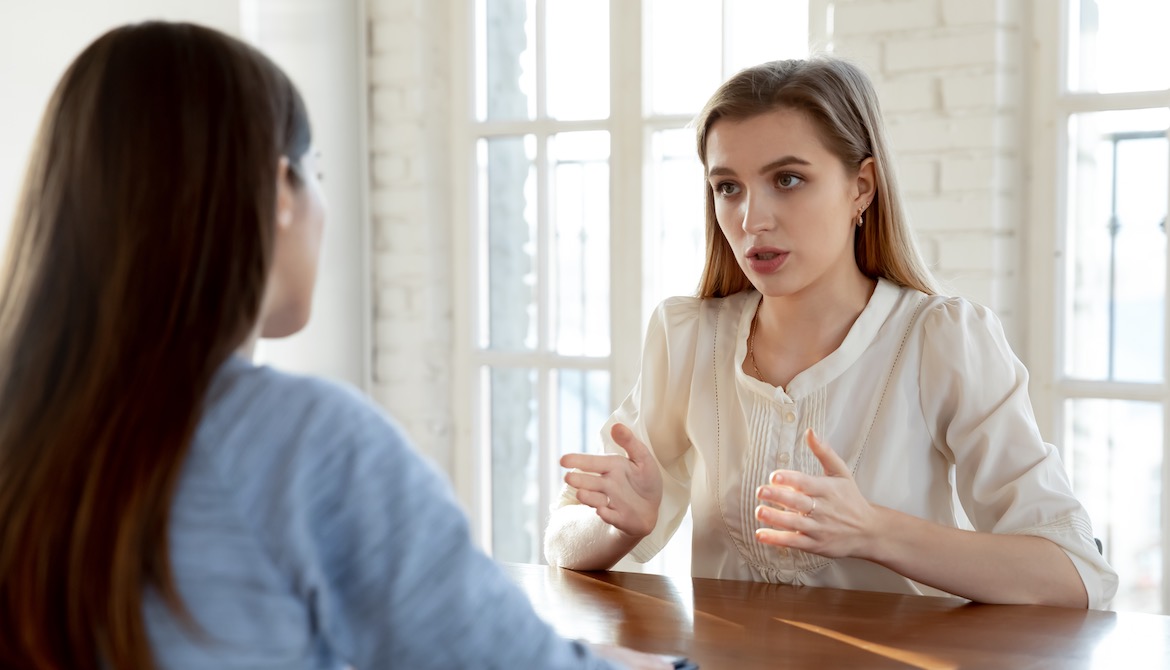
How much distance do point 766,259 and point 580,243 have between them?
164 centimetres

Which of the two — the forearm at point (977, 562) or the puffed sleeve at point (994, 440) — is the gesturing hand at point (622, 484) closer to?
the forearm at point (977, 562)

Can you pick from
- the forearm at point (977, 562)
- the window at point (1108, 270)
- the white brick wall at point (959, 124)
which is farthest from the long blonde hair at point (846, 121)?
the window at point (1108, 270)

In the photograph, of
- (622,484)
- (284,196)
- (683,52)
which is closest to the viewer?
(284,196)

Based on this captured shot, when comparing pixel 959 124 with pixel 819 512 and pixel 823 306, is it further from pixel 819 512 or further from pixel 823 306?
pixel 819 512

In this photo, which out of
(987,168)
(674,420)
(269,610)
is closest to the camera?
(269,610)

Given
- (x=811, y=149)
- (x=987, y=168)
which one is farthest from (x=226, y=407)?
(x=987, y=168)

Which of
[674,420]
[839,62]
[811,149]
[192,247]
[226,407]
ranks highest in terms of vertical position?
[839,62]

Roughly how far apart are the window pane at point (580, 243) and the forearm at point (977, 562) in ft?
6.16

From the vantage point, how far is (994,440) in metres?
1.67

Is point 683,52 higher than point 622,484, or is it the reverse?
point 683,52

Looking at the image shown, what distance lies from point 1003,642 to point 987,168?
1.63m

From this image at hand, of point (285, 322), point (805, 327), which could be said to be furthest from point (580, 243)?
point (285, 322)

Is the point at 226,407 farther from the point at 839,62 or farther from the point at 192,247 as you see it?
the point at 839,62

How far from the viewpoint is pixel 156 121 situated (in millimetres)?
813
